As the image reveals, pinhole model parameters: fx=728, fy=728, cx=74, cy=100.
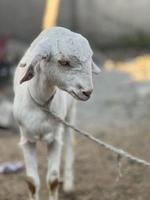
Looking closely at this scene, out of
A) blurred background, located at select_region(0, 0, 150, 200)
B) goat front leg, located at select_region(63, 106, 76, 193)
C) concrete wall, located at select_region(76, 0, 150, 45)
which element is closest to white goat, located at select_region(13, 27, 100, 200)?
goat front leg, located at select_region(63, 106, 76, 193)

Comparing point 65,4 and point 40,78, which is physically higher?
point 40,78

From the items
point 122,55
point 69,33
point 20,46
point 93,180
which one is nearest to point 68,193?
point 93,180

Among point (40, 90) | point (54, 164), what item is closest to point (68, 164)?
point (54, 164)

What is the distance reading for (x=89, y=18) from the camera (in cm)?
1055

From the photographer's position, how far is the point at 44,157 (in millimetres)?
6398

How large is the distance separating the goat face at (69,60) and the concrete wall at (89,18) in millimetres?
6166

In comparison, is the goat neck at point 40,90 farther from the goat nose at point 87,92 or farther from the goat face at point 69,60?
the goat nose at point 87,92

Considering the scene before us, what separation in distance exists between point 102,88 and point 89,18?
214 centimetres

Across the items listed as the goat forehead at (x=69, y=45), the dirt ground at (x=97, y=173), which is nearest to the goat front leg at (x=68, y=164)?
the dirt ground at (x=97, y=173)

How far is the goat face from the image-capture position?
402cm

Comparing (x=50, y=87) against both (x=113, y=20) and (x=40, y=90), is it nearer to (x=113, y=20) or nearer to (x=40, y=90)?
(x=40, y=90)

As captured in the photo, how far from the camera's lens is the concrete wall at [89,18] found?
408 inches

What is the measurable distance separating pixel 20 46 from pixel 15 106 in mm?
5135

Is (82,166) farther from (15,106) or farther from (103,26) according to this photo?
(103,26)
